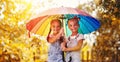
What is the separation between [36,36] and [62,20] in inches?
16.9

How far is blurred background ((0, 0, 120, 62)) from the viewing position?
346 cm

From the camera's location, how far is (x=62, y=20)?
125 inches

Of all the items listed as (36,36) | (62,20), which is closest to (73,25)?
(62,20)

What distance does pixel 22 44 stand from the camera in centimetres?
348

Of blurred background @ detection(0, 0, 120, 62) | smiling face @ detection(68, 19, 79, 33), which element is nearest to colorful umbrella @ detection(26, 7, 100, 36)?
smiling face @ detection(68, 19, 79, 33)

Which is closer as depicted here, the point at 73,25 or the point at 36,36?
the point at 73,25

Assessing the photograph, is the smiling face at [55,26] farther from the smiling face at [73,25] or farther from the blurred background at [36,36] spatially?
the blurred background at [36,36]

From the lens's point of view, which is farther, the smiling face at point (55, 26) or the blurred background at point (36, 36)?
the blurred background at point (36, 36)

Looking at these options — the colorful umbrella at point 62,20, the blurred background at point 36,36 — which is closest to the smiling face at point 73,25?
the colorful umbrella at point 62,20

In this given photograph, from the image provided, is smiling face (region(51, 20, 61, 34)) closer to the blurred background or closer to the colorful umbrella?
the colorful umbrella

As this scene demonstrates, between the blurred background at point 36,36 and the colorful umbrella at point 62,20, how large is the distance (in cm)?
26

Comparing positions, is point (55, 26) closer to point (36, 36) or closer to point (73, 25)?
point (73, 25)

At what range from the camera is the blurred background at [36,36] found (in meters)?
3.46

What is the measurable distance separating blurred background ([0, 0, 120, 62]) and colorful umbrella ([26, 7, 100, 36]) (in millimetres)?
257
